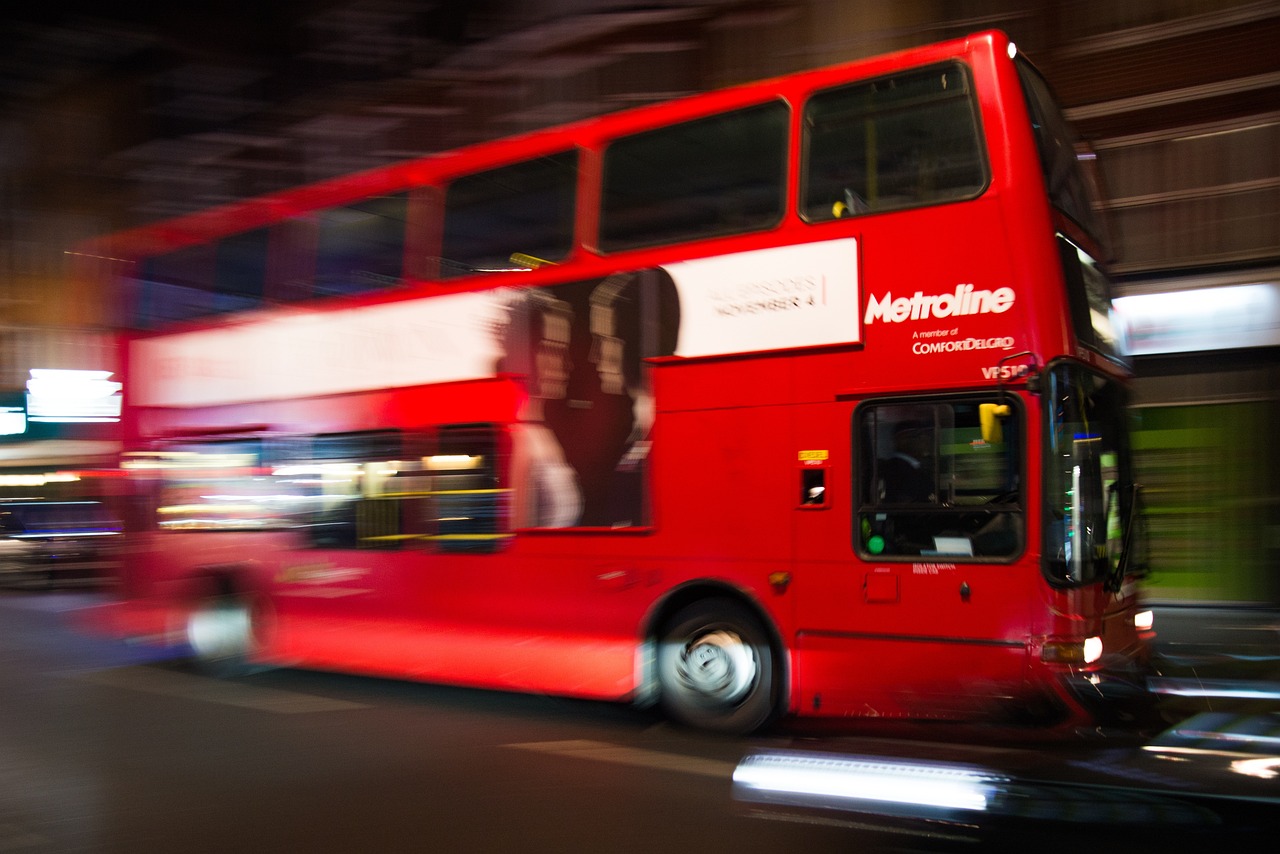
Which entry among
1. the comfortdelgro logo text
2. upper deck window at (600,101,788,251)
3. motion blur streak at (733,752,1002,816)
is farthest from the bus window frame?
motion blur streak at (733,752,1002,816)

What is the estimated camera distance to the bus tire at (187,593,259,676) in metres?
9.15

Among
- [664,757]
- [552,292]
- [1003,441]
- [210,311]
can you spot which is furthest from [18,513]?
[1003,441]

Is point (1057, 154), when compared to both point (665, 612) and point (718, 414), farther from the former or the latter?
point (665, 612)

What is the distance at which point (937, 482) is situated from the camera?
5727 mm

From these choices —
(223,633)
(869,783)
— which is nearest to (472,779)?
(869,783)

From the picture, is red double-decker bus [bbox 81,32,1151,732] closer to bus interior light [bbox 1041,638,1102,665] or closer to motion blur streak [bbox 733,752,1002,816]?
bus interior light [bbox 1041,638,1102,665]

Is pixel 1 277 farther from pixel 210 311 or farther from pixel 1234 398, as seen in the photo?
pixel 1234 398

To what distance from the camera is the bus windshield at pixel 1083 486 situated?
5.40m

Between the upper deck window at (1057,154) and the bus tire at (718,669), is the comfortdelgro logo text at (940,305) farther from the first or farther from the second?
the bus tire at (718,669)

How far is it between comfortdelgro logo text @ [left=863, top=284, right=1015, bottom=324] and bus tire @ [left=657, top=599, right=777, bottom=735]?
77.5 inches

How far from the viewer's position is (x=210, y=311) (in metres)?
9.52

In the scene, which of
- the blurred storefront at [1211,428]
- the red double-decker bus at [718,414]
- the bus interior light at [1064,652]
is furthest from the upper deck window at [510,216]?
the blurred storefront at [1211,428]

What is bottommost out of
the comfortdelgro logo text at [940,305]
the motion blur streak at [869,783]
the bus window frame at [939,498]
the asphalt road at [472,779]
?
the asphalt road at [472,779]

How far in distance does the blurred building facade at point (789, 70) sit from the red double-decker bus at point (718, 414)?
2051mm
